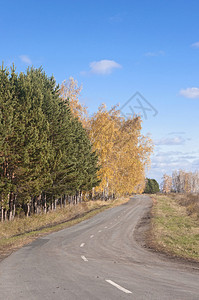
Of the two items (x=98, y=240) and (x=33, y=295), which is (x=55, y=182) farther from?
(x=33, y=295)

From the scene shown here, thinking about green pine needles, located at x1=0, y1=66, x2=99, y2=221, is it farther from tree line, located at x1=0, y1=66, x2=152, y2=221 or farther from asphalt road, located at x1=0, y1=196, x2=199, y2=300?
asphalt road, located at x1=0, y1=196, x2=199, y2=300

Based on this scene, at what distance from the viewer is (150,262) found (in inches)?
481

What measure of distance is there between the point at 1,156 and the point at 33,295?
1571 cm

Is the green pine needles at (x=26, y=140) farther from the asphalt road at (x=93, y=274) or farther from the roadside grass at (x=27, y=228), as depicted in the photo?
the asphalt road at (x=93, y=274)

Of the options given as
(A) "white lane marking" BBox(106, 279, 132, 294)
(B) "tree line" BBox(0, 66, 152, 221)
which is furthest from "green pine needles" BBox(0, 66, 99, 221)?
(A) "white lane marking" BBox(106, 279, 132, 294)

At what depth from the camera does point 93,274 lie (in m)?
9.91

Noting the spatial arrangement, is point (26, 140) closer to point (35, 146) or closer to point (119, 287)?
point (35, 146)

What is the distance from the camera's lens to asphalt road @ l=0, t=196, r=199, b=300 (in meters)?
7.73

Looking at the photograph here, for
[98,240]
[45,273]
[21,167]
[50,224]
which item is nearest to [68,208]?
[50,224]

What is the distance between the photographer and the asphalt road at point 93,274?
7.73 meters

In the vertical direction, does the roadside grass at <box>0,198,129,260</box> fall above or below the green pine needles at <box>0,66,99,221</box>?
below

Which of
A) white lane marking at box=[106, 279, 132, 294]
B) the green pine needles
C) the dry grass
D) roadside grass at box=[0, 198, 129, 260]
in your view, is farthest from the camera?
the dry grass

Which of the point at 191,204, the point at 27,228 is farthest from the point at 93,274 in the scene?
the point at 191,204

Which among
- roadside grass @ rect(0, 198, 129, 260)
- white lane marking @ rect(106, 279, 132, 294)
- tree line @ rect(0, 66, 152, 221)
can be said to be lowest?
roadside grass @ rect(0, 198, 129, 260)
